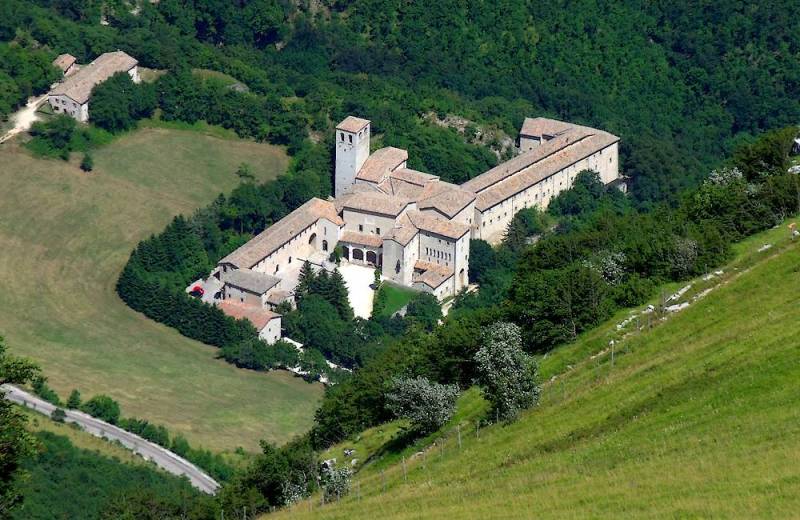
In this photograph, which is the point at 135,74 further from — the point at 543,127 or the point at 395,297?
the point at 395,297

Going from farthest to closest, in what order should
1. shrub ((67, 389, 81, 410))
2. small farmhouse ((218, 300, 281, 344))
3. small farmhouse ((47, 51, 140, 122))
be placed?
small farmhouse ((47, 51, 140, 122)), small farmhouse ((218, 300, 281, 344)), shrub ((67, 389, 81, 410))

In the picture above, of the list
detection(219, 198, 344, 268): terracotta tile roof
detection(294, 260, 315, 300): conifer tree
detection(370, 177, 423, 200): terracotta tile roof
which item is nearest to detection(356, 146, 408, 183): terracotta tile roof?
detection(370, 177, 423, 200): terracotta tile roof

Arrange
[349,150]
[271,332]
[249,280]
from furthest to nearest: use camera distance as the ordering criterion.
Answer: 1. [349,150]
2. [249,280]
3. [271,332]

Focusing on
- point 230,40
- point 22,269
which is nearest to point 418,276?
point 22,269

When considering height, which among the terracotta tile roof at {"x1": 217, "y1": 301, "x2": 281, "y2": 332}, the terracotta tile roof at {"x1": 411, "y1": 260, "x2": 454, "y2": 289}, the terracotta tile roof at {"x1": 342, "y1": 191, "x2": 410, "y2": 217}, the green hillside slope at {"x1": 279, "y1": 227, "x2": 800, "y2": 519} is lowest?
the green hillside slope at {"x1": 279, "y1": 227, "x2": 800, "y2": 519}

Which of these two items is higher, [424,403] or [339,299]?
[339,299]

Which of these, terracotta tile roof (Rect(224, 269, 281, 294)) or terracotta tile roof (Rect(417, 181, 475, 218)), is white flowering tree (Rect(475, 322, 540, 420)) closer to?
terracotta tile roof (Rect(224, 269, 281, 294))

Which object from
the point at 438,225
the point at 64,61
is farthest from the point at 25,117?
the point at 438,225
